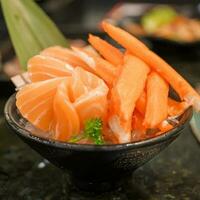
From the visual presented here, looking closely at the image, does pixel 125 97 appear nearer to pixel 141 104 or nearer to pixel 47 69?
pixel 141 104

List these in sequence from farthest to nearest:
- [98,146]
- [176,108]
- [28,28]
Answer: [28,28] < [176,108] < [98,146]

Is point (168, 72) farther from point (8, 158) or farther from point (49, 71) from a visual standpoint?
point (8, 158)

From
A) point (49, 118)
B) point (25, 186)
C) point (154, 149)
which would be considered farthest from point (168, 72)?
point (25, 186)

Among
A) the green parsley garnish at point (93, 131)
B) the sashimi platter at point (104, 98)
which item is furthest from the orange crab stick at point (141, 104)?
the green parsley garnish at point (93, 131)

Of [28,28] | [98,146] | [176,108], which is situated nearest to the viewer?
[98,146]

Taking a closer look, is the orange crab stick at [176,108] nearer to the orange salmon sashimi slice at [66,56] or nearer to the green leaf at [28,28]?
the orange salmon sashimi slice at [66,56]

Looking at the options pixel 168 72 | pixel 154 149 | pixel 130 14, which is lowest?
pixel 130 14

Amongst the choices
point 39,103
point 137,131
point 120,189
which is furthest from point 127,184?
point 39,103
